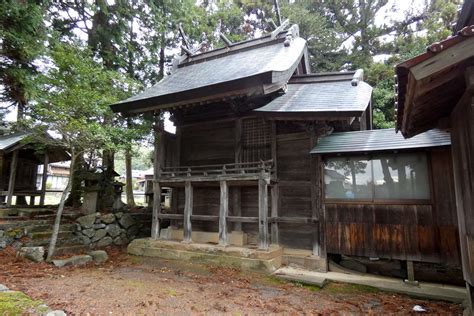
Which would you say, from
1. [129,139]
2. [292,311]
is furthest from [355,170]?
[129,139]

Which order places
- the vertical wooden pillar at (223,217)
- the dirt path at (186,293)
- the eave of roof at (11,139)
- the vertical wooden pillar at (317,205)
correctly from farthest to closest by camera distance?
the eave of roof at (11,139)
the vertical wooden pillar at (223,217)
the vertical wooden pillar at (317,205)
the dirt path at (186,293)

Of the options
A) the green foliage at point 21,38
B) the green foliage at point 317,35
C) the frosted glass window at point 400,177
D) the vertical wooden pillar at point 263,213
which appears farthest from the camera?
the green foliage at point 317,35

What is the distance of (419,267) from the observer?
7.21m

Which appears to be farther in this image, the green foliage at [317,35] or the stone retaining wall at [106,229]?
the green foliage at [317,35]

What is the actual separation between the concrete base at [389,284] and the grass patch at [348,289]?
0.39 feet

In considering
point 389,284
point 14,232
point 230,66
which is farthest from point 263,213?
point 14,232

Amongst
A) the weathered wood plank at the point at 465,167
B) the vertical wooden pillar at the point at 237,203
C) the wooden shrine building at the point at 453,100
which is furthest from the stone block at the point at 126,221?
the weathered wood plank at the point at 465,167

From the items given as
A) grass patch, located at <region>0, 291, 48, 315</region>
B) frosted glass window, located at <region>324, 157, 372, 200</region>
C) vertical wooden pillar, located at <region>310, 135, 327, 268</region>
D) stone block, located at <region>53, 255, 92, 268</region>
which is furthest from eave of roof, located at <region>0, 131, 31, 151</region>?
frosted glass window, located at <region>324, 157, 372, 200</region>

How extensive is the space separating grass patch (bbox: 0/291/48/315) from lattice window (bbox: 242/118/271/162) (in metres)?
6.38

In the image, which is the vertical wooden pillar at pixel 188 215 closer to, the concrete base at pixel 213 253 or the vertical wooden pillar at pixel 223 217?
the concrete base at pixel 213 253

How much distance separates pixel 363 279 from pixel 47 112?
907cm

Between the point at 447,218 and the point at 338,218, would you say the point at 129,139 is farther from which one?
the point at 447,218

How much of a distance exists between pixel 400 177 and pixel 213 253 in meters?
5.27

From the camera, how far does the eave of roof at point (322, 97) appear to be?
6898 mm
